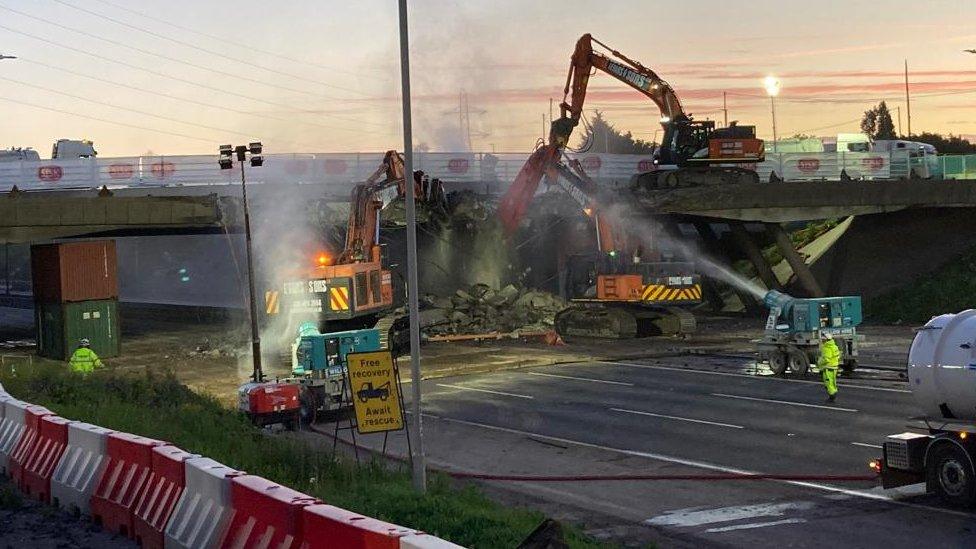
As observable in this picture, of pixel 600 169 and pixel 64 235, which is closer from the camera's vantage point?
pixel 64 235

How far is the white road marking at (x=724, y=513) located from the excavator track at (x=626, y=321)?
28310mm

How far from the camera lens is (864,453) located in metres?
21.3

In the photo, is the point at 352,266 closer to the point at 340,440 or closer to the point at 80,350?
the point at 80,350

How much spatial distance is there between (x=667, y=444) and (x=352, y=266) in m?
18.3

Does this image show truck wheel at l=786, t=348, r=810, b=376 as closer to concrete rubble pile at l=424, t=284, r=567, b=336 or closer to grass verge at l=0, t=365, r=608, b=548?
grass verge at l=0, t=365, r=608, b=548

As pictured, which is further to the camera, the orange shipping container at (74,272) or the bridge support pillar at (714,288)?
the bridge support pillar at (714,288)

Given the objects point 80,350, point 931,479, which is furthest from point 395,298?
point 931,479

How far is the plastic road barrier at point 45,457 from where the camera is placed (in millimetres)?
15414

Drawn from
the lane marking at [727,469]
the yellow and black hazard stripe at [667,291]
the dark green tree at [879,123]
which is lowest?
the lane marking at [727,469]

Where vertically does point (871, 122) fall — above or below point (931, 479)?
above

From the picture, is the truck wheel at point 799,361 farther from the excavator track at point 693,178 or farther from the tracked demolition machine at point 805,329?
the excavator track at point 693,178

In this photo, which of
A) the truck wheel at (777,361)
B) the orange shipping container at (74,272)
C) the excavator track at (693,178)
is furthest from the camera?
the excavator track at (693,178)

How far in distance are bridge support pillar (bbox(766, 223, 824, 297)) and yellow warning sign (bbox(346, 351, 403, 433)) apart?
117 ft

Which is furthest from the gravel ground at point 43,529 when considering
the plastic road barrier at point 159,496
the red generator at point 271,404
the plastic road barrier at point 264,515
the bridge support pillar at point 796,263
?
the bridge support pillar at point 796,263
